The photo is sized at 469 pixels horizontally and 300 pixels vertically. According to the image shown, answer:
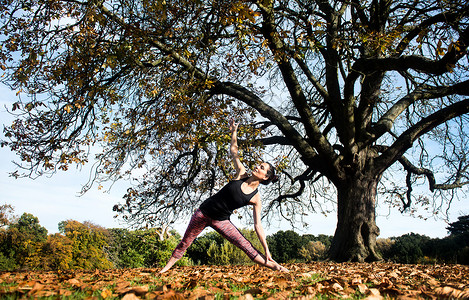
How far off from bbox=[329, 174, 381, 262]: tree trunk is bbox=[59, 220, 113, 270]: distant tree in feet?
24.8

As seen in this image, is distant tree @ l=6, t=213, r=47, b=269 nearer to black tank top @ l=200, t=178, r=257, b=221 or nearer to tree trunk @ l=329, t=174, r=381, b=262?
black tank top @ l=200, t=178, r=257, b=221

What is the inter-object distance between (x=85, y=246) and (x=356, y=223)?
8.72 metres

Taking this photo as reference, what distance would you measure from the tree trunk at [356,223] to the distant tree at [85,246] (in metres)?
7.56

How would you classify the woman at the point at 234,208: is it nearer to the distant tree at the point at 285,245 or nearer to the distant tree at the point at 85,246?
→ the distant tree at the point at 85,246

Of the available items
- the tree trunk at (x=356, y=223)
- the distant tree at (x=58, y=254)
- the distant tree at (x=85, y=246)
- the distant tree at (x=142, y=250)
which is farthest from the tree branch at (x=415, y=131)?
the distant tree at (x=58, y=254)

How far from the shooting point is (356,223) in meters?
8.80

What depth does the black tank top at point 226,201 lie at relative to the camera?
430 cm

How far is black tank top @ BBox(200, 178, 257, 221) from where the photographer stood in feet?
14.1

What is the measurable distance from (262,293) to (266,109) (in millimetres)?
6965

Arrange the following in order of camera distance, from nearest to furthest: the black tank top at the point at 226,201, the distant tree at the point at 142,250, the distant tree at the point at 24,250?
the black tank top at the point at 226,201 < the distant tree at the point at 24,250 < the distant tree at the point at 142,250

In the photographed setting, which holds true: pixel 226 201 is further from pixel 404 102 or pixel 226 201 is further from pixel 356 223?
pixel 404 102

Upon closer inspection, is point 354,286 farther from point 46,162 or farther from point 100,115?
point 100,115

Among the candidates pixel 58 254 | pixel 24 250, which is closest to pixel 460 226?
pixel 58 254

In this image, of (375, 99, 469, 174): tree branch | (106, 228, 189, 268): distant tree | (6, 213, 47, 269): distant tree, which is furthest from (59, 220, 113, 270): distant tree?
(375, 99, 469, 174): tree branch
